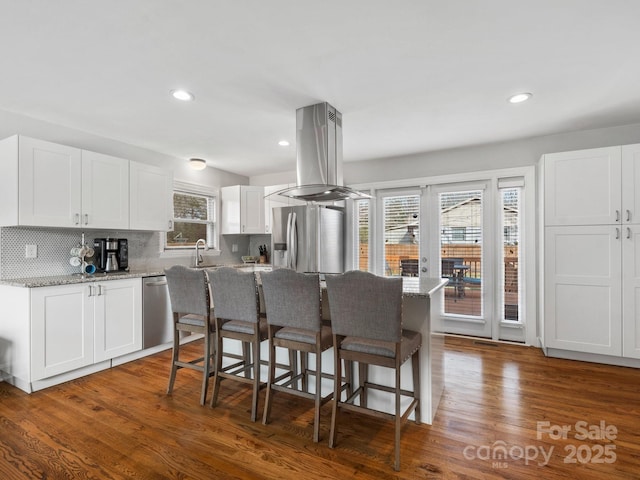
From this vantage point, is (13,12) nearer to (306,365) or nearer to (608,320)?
(306,365)

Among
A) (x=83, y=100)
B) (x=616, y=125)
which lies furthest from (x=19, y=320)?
(x=616, y=125)

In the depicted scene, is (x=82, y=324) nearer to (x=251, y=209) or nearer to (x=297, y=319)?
(x=297, y=319)

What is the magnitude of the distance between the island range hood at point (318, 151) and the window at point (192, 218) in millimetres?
2426

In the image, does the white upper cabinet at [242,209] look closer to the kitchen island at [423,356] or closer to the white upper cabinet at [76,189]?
the white upper cabinet at [76,189]

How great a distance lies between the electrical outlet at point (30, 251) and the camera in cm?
318

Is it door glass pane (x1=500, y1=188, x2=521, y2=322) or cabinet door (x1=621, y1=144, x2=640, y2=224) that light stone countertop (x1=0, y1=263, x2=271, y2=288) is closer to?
door glass pane (x1=500, y1=188, x2=521, y2=322)

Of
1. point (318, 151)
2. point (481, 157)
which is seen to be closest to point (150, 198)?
point (318, 151)

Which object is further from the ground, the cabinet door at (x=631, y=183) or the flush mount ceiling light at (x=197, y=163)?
the flush mount ceiling light at (x=197, y=163)

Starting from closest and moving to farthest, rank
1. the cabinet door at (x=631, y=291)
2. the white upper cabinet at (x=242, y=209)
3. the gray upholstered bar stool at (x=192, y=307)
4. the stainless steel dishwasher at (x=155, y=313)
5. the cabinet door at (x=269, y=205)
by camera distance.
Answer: the gray upholstered bar stool at (x=192, y=307)
the cabinet door at (x=631, y=291)
the stainless steel dishwasher at (x=155, y=313)
the white upper cabinet at (x=242, y=209)
the cabinet door at (x=269, y=205)

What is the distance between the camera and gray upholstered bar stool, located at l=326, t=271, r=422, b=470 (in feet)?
6.18

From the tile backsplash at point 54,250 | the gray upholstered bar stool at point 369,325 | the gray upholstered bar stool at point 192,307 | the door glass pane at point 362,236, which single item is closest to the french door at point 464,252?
the door glass pane at point 362,236

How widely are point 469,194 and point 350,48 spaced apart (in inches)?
111

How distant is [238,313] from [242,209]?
2.97m

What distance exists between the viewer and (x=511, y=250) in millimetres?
4105
